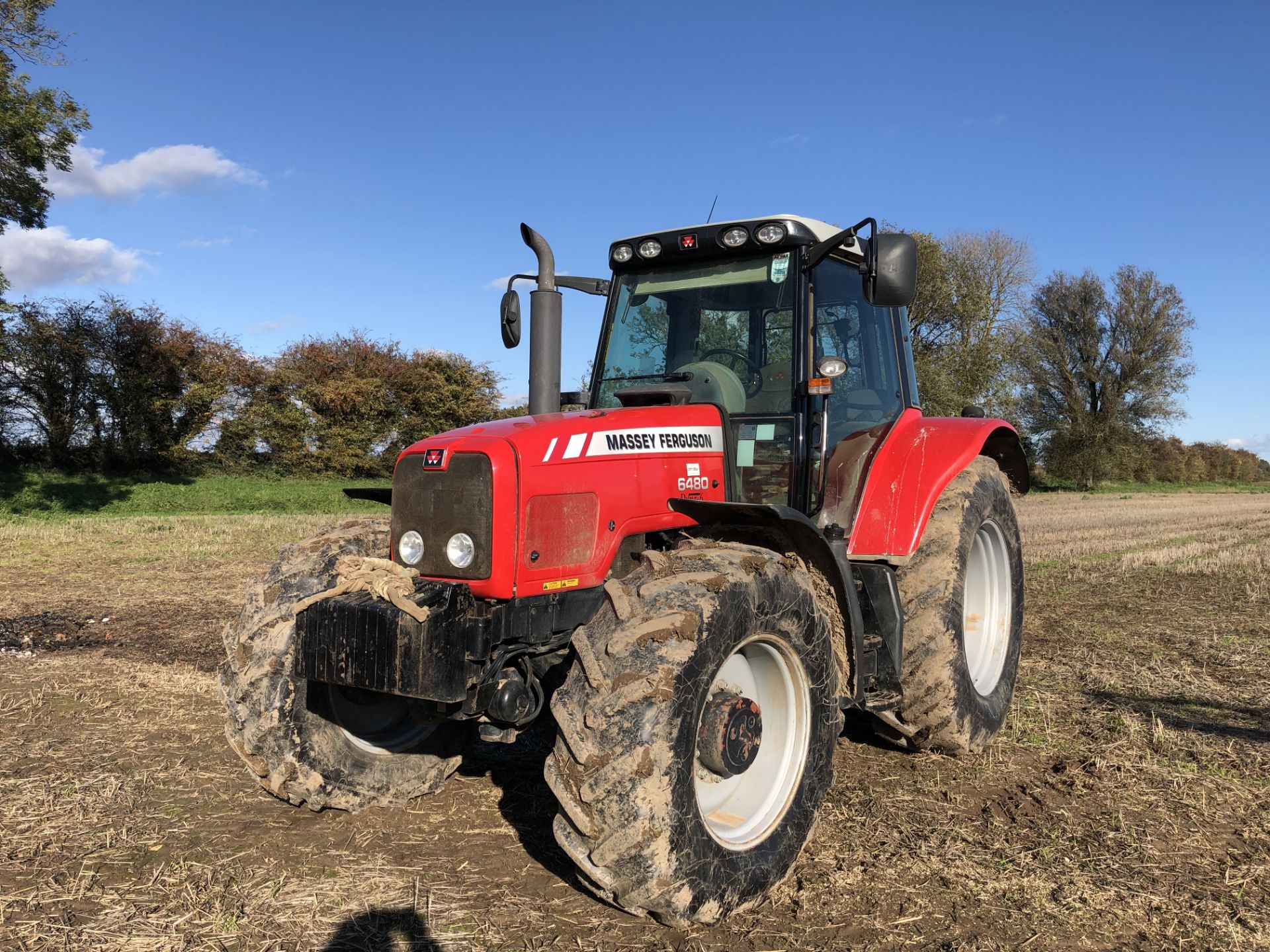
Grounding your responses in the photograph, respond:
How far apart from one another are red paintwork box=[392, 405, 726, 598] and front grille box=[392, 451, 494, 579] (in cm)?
4

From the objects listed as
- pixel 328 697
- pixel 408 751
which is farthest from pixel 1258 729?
pixel 328 697

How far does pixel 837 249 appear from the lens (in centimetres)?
451

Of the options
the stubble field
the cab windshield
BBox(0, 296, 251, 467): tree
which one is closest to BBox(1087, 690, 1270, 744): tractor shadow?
the stubble field

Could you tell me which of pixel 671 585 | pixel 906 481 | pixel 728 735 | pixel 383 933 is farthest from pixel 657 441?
pixel 383 933

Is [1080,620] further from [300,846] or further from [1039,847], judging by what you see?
[300,846]

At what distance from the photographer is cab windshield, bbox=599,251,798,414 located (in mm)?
4375

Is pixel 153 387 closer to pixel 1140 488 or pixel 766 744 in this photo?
pixel 766 744

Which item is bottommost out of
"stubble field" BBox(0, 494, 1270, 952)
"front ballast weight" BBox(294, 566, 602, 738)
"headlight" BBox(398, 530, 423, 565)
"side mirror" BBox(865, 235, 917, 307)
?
"stubble field" BBox(0, 494, 1270, 952)

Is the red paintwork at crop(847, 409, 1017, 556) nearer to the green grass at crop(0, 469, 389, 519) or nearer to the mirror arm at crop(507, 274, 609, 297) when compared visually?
the mirror arm at crop(507, 274, 609, 297)

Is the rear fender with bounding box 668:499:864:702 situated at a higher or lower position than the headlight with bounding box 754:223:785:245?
lower

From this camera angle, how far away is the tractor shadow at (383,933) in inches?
117

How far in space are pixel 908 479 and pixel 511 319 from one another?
2035 millimetres

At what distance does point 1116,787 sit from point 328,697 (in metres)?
3.47

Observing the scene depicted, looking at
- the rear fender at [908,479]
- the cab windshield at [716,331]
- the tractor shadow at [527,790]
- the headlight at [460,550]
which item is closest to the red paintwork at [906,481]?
the rear fender at [908,479]
